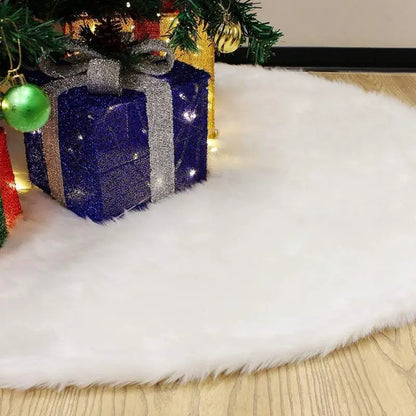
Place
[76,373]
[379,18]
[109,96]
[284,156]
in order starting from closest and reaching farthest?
[76,373] < [109,96] < [284,156] < [379,18]

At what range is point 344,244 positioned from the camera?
3.85 feet

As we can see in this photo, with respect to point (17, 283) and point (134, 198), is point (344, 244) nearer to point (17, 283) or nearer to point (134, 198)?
point (134, 198)

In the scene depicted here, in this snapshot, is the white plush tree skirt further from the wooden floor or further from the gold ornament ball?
the gold ornament ball

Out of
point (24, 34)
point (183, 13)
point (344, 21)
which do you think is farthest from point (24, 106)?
point (344, 21)

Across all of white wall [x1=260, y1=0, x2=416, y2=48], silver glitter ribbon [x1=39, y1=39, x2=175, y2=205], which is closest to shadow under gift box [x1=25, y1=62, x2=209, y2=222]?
silver glitter ribbon [x1=39, y1=39, x2=175, y2=205]

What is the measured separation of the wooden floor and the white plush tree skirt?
0.07 feet

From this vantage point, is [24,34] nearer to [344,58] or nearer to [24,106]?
[24,106]

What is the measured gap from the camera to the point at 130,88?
1199mm

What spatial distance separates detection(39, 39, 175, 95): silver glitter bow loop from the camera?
1148mm

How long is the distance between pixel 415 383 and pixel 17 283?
2.13 ft

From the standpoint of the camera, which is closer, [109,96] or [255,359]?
[255,359]

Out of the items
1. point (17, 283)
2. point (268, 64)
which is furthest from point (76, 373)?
point (268, 64)

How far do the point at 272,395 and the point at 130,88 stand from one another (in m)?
0.63

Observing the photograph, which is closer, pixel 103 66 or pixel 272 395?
pixel 272 395
